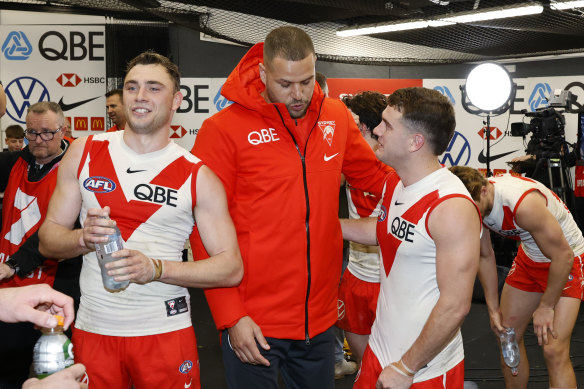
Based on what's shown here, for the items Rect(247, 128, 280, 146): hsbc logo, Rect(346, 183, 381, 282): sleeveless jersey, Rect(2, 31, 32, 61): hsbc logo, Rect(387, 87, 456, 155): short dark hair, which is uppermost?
Rect(2, 31, 32, 61): hsbc logo

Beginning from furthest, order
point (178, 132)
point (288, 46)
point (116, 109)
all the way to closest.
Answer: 1. point (178, 132)
2. point (116, 109)
3. point (288, 46)

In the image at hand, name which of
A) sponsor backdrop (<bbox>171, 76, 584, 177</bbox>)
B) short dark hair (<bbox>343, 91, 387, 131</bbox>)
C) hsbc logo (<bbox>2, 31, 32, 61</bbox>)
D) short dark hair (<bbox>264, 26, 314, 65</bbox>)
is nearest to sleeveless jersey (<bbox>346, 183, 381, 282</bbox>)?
short dark hair (<bbox>343, 91, 387, 131</bbox>)

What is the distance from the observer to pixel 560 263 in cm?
290

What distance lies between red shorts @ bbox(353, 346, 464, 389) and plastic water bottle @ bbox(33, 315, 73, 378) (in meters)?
1.13

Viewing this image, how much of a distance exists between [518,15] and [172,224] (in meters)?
6.09

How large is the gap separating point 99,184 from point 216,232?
0.41 meters

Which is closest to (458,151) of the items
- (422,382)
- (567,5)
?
(567,5)

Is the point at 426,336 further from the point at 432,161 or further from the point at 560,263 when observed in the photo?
the point at 560,263

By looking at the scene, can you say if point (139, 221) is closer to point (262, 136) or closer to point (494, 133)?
point (262, 136)

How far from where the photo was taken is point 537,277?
11.0 feet

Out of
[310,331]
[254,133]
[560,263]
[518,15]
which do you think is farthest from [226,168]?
[518,15]

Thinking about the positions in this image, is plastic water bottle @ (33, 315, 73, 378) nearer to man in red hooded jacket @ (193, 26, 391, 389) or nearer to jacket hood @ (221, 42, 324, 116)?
man in red hooded jacket @ (193, 26, 391, 389)

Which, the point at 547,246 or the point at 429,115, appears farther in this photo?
the point at 547,246

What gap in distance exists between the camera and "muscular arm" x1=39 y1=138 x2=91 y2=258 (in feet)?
6.62
